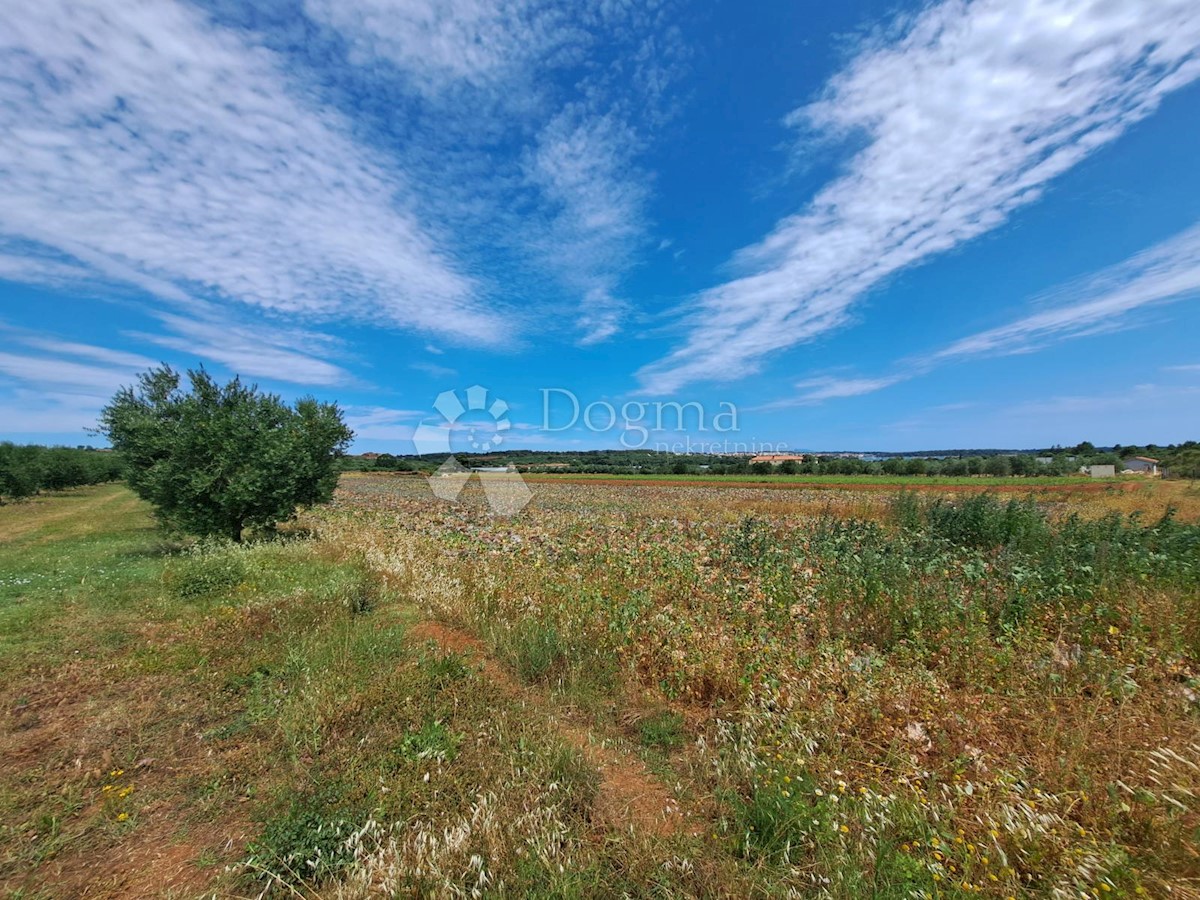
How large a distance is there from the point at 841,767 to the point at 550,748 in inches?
92.6

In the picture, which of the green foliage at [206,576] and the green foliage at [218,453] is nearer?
the green foliage at [206,576]

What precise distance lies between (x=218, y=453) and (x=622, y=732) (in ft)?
46.9

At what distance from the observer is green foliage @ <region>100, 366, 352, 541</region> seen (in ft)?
41.8

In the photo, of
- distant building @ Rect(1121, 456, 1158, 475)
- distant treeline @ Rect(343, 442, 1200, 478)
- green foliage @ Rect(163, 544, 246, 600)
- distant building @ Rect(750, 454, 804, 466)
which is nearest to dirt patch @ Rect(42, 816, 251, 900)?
green foliage @ Rect(163, 544, 246, 600)

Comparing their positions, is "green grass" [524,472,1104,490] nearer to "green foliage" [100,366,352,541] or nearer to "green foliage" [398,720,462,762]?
"green foliage" [100,366,352,541]

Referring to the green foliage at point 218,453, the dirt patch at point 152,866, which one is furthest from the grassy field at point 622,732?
the green foliage at point 218,453

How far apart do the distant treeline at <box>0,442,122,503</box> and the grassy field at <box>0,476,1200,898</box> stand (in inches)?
1306

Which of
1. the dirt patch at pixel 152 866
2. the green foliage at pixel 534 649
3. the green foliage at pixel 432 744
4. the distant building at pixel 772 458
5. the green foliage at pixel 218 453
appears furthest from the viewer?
the distant building at pixel 772 458

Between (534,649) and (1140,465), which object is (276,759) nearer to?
(534,649)

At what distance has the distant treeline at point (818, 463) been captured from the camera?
62697mm

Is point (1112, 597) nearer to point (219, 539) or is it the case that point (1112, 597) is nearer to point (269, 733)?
point (269, 733)

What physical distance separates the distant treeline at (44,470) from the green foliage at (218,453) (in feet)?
67.1

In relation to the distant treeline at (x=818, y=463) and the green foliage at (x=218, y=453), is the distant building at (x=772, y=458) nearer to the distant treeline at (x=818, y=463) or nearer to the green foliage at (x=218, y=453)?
the distant treeline at (x=818, y=463)

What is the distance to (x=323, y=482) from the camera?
15289 mm
